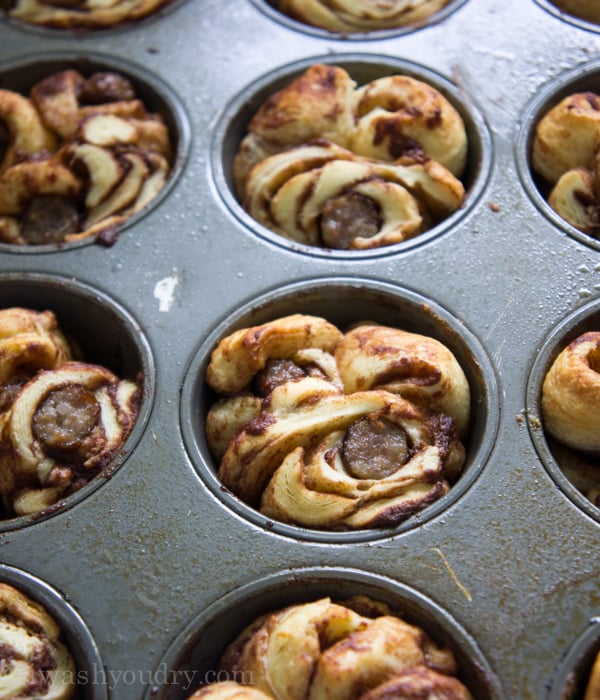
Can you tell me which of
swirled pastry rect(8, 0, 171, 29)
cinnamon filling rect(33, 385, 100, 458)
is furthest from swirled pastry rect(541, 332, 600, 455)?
swirled pastry rect(8, 0, 171, 29)

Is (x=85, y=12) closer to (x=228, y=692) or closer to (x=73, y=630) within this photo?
(x=73, y=630)

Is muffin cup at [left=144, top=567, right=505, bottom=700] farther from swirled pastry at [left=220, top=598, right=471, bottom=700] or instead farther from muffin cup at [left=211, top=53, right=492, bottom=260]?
muffin cup at [left=211, top=53, right=492, bottom=260]

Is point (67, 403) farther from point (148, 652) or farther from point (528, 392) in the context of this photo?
point (528, 392)

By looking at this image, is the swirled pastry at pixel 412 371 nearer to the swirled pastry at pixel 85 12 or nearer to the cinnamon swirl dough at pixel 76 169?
the cinnamon swirl dough at pixel 76 169

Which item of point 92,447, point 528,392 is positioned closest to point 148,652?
point 92,447

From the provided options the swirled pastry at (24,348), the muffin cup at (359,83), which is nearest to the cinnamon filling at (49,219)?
the swirled pastry at (24,348)
